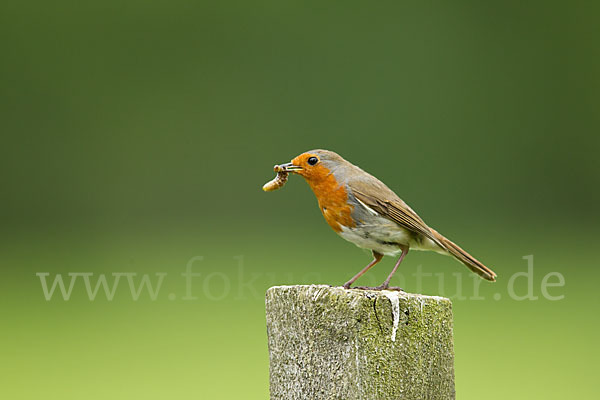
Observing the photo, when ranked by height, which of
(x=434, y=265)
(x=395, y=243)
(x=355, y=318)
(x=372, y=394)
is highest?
(x=434, y=265)

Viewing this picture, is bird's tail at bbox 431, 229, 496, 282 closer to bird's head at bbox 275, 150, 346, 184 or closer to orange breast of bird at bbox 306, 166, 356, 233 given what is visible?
orange breast of bird at bbox 306, 166, 356, 233

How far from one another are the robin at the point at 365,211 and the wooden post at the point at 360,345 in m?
0.95

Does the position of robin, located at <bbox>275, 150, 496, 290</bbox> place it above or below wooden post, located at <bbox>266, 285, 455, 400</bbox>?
above

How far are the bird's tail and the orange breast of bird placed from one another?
351mm

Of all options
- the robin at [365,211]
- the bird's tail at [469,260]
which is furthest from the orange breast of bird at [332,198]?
the bird's tail at [469,260]

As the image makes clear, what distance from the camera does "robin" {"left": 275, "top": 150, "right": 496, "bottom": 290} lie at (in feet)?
9.26

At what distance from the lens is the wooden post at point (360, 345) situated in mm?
1755

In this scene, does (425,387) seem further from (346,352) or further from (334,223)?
(334,223)

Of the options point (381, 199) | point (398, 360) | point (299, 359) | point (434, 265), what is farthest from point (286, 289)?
Result: point (434, 265)

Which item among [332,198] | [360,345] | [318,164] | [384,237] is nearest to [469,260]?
[384,237]

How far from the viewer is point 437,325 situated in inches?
73.3

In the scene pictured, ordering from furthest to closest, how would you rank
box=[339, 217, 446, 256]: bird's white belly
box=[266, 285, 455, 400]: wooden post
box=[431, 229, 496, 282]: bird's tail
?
box=[339, 217, 446, 256]: bird's white belly
box=[431, 229, 496, 282]: bird's tail
box=[266, 285, 455, 400]: wooden post

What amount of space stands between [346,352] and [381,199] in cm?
114

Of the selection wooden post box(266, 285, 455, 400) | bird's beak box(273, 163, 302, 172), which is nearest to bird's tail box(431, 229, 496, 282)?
bird's beak box(273, 163, 302, 172)
